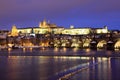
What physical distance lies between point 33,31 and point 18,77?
528 feet

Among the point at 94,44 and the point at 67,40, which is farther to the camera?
the point at 67,40

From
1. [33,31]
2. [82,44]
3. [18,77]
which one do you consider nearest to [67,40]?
[82,44]

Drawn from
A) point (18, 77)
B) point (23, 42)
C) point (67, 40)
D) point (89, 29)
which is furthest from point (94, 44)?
point (18, 77)

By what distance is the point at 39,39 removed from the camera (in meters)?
138

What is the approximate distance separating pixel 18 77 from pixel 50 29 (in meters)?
158

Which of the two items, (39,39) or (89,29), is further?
(89,29)

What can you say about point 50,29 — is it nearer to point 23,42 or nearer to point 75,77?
point 23,42

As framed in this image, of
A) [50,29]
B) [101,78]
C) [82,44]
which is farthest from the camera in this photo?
[50,29]

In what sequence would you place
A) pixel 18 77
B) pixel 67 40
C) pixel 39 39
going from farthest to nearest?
pixel 39 39 < pixel 67 40 < pixel 18 77

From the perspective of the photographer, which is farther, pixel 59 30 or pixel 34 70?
pixel 59 30

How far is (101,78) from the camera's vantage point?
21.4 metres

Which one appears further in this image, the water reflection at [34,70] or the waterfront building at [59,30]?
the waterfront building at [59,30]

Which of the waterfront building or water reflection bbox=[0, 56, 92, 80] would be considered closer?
water reflection bbox=[0, 56, 92, 80]

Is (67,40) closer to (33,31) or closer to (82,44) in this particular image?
(82,44)
